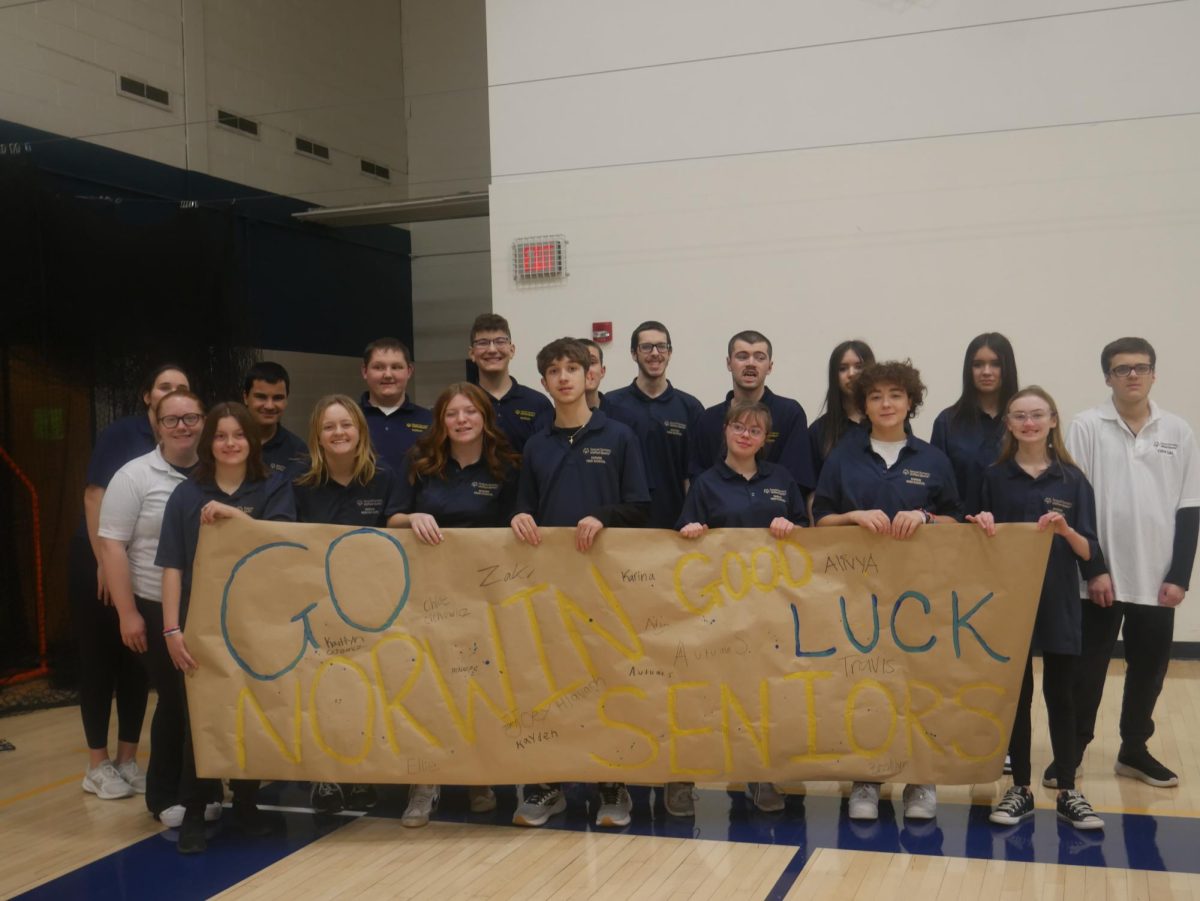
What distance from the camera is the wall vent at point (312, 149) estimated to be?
8367 mm

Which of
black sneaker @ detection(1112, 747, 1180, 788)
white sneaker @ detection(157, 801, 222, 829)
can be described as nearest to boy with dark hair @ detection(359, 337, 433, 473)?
white sneaker @ detection(157, 801, 222, 829)

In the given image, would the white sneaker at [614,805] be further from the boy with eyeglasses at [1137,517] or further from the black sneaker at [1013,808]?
the boy with eyeglasses at [1137,517]

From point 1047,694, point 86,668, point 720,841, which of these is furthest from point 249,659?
point 1047,694

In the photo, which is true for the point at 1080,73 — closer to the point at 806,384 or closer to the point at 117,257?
the point at 806,384

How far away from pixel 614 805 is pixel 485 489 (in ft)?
3.53

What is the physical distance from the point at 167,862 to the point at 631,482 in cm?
180

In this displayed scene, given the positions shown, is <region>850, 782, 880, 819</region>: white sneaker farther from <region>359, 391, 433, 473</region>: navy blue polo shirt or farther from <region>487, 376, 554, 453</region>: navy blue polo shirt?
<region>359, 391, 433, 473</region>: navy blue polo shirt

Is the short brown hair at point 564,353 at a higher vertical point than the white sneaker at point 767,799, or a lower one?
higher

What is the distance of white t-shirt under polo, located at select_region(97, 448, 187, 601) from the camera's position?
341cm

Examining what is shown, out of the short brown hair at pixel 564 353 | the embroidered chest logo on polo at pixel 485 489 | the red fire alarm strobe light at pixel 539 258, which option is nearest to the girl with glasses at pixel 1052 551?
the short brown hair at pixel 564 353

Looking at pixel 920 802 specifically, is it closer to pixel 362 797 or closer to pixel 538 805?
pixel 538 805

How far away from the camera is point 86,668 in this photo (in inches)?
153

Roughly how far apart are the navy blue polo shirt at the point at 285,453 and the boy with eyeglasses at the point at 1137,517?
8.66ft

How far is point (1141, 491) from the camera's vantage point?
3.56m
